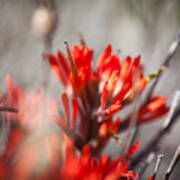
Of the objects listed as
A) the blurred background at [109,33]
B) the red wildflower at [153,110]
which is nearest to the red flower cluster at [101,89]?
the red wildflower at [153,110]

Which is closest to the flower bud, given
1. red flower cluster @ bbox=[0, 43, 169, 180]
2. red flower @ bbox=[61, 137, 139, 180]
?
red flower cluster @ bbox=[0, 43, 169, 180]

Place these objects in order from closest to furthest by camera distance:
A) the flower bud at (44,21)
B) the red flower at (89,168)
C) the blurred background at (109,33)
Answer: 1. the red flower at (89,168)
2. the flower bud at (44,21)
3. the blurred background at (109,33)

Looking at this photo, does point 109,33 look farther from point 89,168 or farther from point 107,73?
point 89,168

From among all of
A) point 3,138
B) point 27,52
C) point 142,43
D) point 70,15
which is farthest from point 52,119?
point 70,15

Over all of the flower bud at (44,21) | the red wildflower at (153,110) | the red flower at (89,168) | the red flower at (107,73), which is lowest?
the red flower at (89,168)

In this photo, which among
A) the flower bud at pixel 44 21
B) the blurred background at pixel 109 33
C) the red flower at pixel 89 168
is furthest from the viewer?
the blurred background at pixel 109 33

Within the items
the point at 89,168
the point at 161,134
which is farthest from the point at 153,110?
the point at 89,168

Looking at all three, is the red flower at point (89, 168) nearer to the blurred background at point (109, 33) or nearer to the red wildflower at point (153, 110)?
the red wildflower at point (153, 110)

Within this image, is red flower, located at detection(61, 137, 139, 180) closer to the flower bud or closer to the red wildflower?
the red wildflower

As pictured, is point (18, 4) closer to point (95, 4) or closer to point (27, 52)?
point (27, 52)
